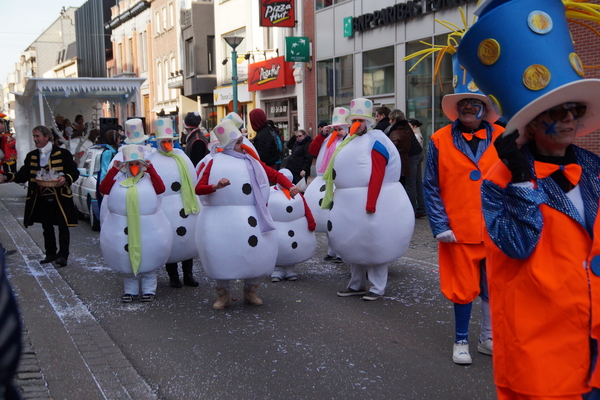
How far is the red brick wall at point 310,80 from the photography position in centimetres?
2242

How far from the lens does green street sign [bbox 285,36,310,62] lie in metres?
22.1

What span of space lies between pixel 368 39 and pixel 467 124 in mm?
15141

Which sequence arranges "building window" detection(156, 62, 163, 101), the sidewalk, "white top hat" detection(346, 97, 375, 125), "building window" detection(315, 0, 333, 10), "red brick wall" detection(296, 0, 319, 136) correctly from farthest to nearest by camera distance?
1. "building window" detection(156, 62, 163, 101)
2. "red brick wall" detection(296, 0, 319, 136)
3. "building window" detection(315, 0, 333, 10)
4. "white top hat" detection(346, 97, 375, 125)
5. the sidewalk

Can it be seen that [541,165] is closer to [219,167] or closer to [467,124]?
[467,124]

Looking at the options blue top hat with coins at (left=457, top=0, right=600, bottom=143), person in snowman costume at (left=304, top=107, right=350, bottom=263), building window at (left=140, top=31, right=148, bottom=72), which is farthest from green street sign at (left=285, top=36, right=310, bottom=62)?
building window at (left=140, top=31, right=148, bottom=72)

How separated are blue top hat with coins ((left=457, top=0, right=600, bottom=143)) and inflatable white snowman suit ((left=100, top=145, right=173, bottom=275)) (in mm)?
4701

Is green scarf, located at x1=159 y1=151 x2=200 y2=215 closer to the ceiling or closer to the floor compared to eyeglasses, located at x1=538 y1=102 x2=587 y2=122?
closer to the floor

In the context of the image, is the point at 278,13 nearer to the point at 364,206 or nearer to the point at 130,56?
the point at 364,206

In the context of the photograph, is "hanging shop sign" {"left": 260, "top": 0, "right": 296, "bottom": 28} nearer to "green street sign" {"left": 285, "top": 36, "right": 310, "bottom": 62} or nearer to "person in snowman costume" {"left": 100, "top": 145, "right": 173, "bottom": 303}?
"green street sign" {"left": 285, "top": 36, "right": 310, "bottom": 62}

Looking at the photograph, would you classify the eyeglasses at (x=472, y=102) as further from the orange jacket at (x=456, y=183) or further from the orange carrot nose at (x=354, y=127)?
the orange carrot nose at (x=354, y=127)

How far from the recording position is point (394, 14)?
1767 cm

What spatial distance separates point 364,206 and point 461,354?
82.5 inches

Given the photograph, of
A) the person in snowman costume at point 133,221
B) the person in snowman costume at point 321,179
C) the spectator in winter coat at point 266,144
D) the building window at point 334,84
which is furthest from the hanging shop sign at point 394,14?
the person in snowman costume at point 133,221

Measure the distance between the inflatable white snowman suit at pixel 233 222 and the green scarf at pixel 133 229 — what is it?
77 centimetres
